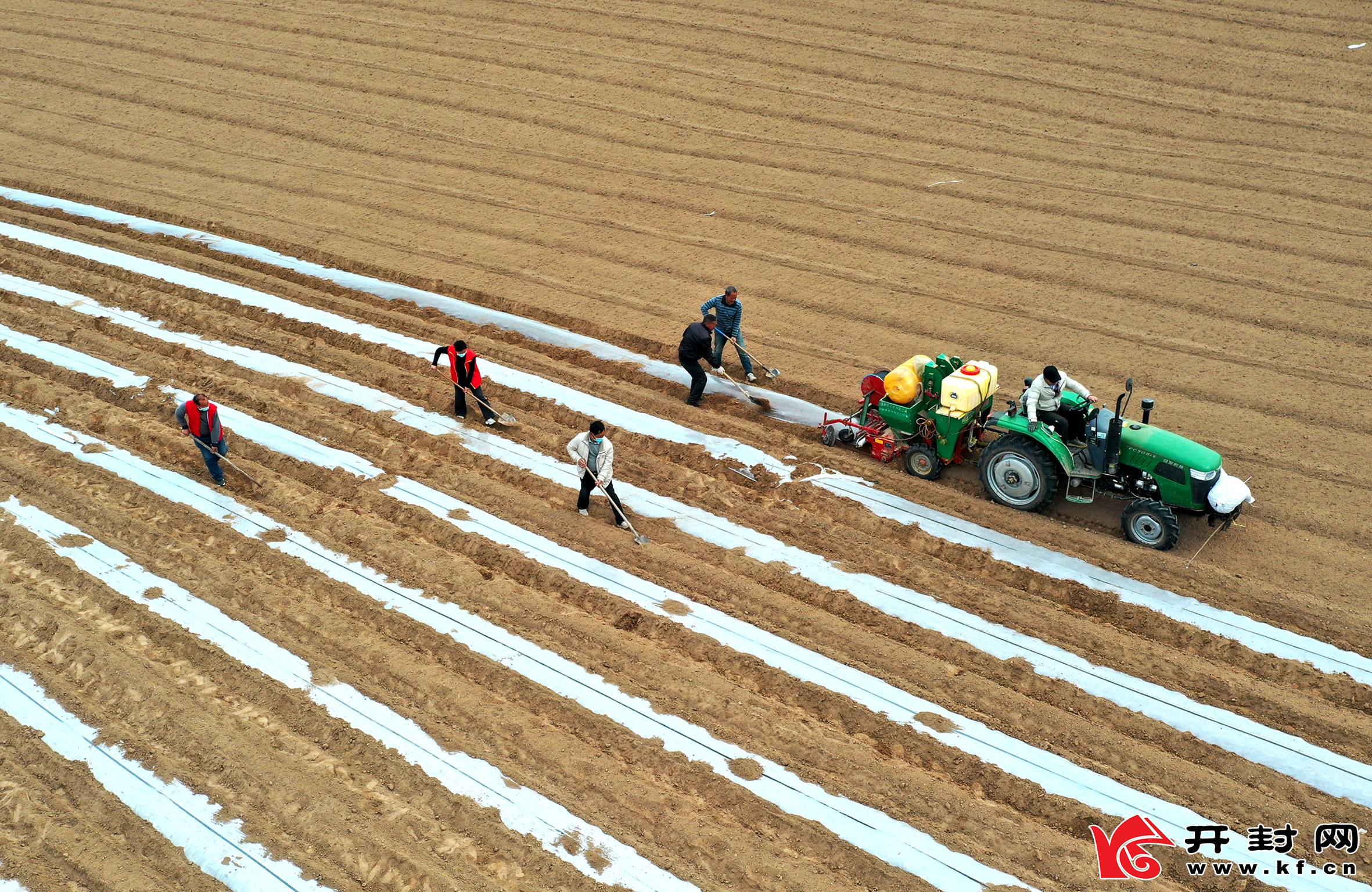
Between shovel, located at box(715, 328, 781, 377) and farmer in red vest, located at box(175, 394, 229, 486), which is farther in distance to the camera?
shovel, located at box(715, 328, 781, 377)

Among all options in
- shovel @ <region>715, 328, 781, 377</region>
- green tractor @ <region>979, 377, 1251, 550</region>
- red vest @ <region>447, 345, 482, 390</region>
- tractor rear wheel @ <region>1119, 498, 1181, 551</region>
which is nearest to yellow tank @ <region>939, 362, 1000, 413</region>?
green tractor @ <region>979, 377, 1251, 550</region>

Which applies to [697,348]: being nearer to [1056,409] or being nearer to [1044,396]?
[1044,396]

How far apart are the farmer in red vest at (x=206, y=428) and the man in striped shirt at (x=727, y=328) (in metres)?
4.97

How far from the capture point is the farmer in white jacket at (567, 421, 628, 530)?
888cm

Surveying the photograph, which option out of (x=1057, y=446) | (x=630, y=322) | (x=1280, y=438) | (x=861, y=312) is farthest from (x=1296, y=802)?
(x=630, y=322)

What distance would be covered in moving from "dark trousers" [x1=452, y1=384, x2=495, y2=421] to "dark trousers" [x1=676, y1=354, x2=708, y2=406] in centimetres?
209

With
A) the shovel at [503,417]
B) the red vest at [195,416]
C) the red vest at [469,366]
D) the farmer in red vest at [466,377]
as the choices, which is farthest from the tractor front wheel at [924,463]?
the red vest at [195,416]

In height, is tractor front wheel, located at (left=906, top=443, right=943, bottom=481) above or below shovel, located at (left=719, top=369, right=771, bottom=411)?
below

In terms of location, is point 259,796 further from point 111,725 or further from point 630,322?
point 630,322

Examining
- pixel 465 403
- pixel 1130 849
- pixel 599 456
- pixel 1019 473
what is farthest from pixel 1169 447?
pixel 465 403

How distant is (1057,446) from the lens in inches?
345

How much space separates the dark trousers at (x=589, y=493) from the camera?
29.7ft

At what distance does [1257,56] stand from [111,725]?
17.8 m

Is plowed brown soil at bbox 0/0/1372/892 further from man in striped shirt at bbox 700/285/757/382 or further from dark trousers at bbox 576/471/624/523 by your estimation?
man in striped shirt at bbox 700/285/757/382
